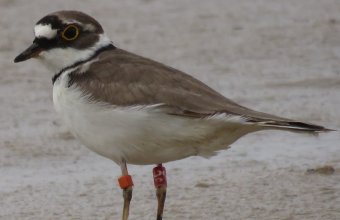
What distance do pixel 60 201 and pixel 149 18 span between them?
479cm

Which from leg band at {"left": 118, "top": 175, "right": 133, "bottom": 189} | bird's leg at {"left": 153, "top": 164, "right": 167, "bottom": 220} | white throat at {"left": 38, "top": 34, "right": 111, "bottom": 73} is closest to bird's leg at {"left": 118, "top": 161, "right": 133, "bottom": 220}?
leg band at {"left": 118, "top": 175, "right": 133, "bottom": 189}

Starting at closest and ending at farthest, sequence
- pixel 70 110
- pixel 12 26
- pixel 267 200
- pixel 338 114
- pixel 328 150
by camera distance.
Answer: pixel 70 110 < pixel 267 200 < pixel 328 150 < pixel 338 114 < pixel 12 26

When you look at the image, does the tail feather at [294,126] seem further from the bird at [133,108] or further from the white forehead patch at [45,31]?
the white forehead patch at [45,31]

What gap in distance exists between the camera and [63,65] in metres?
7.13

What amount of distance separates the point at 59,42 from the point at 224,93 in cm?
319

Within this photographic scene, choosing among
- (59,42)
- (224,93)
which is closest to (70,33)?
(59,42)

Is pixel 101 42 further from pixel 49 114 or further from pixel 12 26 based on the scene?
pixel 12 26

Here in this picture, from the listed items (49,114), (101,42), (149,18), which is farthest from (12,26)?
(101,42)

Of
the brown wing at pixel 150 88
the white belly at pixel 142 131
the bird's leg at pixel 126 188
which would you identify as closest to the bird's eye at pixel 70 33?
the brown wing at pixel 150 88

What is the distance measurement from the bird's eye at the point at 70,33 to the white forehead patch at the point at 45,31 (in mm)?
61

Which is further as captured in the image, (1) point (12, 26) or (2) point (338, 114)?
(1) point (12, 26)

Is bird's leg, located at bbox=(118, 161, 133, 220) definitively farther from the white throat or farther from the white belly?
the white throat

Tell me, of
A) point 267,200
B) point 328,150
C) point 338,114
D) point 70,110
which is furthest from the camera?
point 338,114

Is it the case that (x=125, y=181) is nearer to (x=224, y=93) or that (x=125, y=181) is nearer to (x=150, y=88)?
(x=150, y=88)
